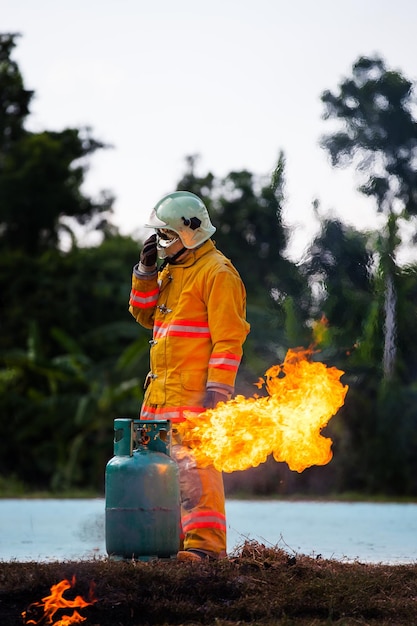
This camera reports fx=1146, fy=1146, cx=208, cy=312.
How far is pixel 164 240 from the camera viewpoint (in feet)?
21.4

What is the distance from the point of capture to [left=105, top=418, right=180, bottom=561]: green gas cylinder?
5.70 m

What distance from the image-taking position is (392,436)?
15.4 metres

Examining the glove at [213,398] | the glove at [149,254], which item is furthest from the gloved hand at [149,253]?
the glove at [213,398]

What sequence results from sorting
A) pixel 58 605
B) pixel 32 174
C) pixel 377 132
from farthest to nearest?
pixel 32 174 → pixel 377 132 → pixel 58 605

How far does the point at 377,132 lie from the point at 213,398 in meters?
5.80

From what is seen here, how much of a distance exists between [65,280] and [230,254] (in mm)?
3757

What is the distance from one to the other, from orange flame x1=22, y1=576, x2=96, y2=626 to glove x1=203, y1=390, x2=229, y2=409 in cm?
Answer: 142

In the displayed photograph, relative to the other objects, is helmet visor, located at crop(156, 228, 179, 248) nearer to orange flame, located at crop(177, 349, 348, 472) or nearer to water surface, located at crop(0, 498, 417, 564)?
orange flame, located at crop(177, 349, 348, 472)

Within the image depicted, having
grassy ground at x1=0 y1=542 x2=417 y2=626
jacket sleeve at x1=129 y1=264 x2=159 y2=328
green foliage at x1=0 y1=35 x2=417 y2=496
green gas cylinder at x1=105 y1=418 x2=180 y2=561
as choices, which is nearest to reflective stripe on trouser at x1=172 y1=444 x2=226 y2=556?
green gas cylinder at x1=105 y1=418 x2=180 y2=561

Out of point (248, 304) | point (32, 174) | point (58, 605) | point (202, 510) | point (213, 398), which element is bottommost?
point (58, 605)

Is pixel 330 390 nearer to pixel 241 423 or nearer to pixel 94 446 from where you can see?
pixel 241 423

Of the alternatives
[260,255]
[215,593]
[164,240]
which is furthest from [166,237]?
[260,255]

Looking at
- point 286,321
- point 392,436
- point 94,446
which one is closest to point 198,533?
point 286,321

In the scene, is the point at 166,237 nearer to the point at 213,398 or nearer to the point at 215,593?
the point at 213,398
